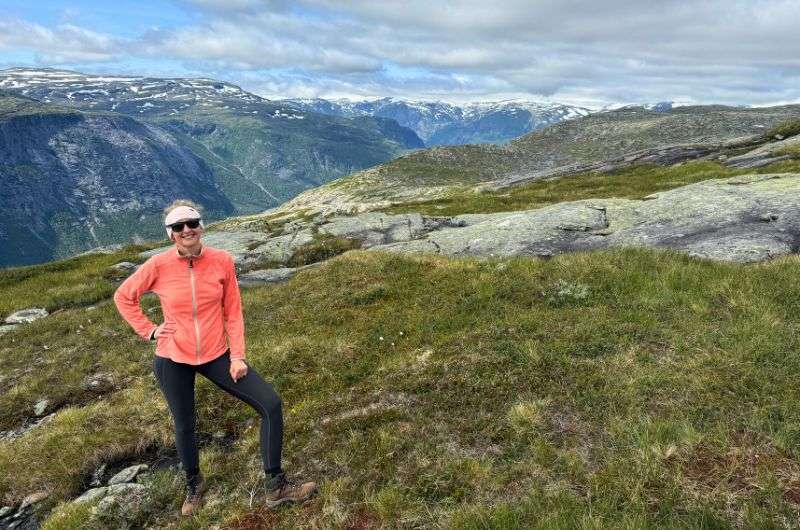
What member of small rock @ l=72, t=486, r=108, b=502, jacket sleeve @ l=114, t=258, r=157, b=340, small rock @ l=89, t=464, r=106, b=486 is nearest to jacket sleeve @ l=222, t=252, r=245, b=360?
jacket sleeve @ l=114, t=258, r=157, b=340

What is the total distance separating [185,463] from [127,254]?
35241mm

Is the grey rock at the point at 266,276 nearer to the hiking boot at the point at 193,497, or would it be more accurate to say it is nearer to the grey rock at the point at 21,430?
the grey rock at the point at 21,430

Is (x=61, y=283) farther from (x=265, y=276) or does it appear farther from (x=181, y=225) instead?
(x=181, y=225)

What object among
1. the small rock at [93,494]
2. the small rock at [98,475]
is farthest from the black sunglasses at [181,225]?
the small rock at [98,475]

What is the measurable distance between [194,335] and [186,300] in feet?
1.83

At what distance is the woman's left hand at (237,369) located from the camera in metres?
7.33

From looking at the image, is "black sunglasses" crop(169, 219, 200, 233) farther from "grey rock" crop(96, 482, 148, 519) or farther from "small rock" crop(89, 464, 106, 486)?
"small rock" crop(89, 464, 106, 486)

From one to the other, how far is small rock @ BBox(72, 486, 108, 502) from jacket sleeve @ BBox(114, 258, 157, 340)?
10.6 ft

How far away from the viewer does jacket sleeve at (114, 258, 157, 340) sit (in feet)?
24.5

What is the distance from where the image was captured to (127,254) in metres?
38.0

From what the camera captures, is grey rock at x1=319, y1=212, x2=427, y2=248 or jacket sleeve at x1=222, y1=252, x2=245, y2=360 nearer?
jacket sleeve at x1=222, y1=252, x2=245, y2=360

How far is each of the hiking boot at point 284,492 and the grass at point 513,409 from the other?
0.57 ft

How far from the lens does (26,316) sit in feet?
77.1

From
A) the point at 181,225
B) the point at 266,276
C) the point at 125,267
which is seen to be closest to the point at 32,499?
the point at 181,225
